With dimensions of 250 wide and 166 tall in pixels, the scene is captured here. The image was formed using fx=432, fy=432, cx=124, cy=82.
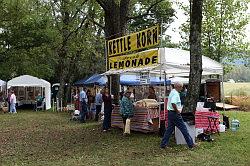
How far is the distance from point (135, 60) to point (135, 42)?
0.62m

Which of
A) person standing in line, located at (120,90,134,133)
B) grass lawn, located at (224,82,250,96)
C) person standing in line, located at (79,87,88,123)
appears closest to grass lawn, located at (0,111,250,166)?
person standing in line, located at (120,90,134,133)

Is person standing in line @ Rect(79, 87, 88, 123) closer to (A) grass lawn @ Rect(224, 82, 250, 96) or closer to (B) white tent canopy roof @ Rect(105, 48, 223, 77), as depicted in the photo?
(B) white tent canopy roof @ Rect(105, 48, 223, 77)

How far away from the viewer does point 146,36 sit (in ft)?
46.7

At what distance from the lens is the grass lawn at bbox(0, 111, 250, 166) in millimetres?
9680

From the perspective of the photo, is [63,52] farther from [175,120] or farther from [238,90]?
[175,120]

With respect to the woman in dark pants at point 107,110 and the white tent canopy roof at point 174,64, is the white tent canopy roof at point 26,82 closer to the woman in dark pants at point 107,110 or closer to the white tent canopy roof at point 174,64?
the woman in dark pants at point 107,110

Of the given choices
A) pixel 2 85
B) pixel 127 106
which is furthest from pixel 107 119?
pixel 2 85

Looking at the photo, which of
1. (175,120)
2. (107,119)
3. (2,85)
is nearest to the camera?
(175,120)

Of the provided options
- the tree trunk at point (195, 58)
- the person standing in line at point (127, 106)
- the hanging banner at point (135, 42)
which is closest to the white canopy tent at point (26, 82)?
the hanging banner at point (135, 42)

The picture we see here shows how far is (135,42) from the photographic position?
14945mm

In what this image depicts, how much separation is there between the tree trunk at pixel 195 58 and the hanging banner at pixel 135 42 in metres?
1.35

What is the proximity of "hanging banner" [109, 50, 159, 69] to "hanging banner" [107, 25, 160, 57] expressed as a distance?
0.23 meters

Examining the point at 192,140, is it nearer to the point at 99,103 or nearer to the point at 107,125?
the point at 107,125

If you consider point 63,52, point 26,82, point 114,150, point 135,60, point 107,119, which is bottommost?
point 114,150
